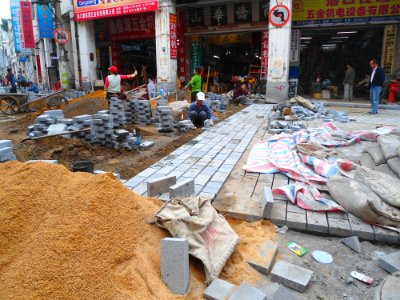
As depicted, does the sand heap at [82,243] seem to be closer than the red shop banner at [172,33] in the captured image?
Yes

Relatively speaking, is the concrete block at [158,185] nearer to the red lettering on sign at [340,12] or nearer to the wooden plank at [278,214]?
the wooden plank at [278,214]

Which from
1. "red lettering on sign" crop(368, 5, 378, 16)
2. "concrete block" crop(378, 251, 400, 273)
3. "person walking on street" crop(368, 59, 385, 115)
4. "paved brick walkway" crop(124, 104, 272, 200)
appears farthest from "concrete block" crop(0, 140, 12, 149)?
"red lettering on sign" crop(368, 5, 378, 16)

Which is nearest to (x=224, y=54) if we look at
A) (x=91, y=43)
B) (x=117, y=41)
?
(x=117, y=41)

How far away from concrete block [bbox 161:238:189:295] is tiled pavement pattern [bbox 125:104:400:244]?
4.31 feet

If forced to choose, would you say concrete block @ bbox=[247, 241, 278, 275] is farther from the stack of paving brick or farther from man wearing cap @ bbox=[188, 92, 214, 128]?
man wearing cap @ bbox=[188, 92, 214, 128]

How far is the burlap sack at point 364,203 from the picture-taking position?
9.73 ft

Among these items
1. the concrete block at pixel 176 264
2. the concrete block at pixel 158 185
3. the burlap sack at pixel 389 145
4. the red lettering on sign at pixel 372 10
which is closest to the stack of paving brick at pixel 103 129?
the concrete block at pixel 158 185

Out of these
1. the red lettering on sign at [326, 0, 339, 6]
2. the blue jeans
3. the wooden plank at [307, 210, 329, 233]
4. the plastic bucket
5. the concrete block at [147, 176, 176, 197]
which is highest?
the red lettering on sign at [326, 0, 339, 6]

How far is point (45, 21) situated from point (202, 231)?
78.9 ft

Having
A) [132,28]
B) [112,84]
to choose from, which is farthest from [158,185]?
[132,28]

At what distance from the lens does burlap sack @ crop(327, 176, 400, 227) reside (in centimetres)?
296

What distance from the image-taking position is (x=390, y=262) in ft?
8.09

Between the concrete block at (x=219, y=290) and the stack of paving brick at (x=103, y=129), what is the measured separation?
4724mm

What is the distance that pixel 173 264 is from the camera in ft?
6.97
